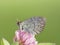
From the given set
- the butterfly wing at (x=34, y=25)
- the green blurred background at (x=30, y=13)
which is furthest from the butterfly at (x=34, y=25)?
the green blurred background at (x=30, y=13)

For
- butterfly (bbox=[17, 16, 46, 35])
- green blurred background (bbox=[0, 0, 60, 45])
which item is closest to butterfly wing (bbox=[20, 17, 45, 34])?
butterfly (bbox=[17, 16, 46, 35])

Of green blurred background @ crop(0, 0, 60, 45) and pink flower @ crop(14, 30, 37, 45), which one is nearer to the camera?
pink flower @ crop(14, 30, 37, 45)

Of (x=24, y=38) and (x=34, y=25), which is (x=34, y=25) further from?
(x=24, y=38)

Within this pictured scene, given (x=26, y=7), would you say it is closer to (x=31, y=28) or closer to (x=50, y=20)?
(x=50, y=20)

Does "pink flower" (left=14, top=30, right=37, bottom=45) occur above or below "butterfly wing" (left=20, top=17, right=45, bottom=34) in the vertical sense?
below

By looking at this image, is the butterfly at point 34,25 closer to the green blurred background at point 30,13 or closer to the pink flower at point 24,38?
the pink flower at point 24,38

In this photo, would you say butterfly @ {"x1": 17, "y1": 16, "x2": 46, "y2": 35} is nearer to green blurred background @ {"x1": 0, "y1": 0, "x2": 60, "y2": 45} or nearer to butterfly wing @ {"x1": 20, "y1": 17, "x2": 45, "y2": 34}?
butterfly wing @ {"x1": 20, "y1": 17, "x2": 45, "y2": 34}

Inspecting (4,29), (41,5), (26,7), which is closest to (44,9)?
(41,5)
